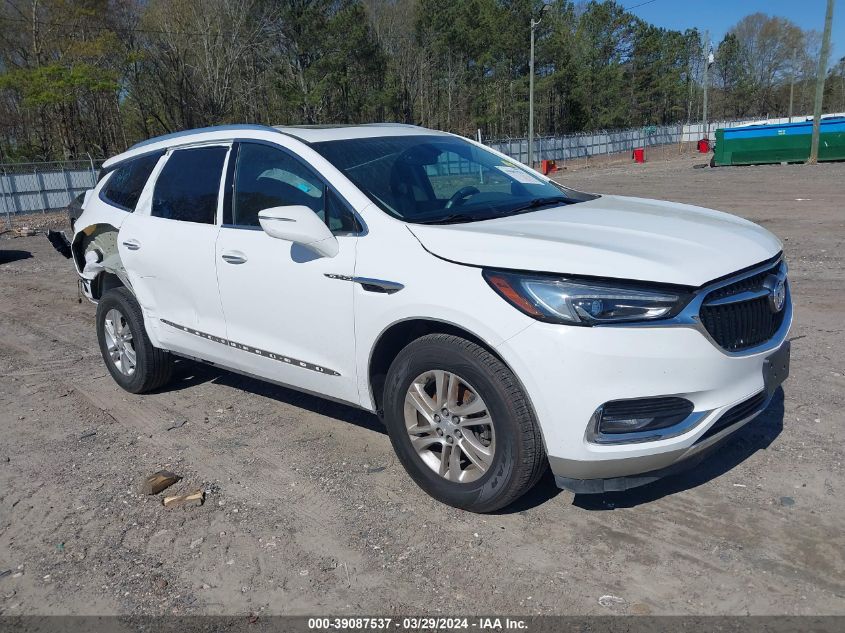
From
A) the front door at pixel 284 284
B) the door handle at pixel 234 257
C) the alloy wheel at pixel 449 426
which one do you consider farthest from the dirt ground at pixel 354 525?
the door handle at pixel 234 257

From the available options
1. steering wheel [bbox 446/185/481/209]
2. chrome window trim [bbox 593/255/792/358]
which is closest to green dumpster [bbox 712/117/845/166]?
steering wheel [bbox 446/185/481/209]

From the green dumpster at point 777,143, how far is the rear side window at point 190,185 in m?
30.0

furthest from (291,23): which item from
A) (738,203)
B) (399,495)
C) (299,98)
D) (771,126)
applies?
(399,495)

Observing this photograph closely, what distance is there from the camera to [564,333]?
2898 mm

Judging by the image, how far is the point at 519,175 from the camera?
4609 mm

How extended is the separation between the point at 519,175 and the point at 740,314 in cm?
188

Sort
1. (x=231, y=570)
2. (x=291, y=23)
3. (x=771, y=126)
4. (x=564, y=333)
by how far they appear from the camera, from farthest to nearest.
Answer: (x=291, y=23), (x=771, y=126), (x=231, y=570), (x=564, y=333)

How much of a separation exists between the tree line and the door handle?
117 ft

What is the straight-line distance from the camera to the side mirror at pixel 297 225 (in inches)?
141

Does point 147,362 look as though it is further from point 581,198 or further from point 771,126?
point 771,126

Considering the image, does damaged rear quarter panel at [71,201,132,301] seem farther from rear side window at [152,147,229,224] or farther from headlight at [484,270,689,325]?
headlight at [484,270,689,325]

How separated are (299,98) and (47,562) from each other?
41735 mm

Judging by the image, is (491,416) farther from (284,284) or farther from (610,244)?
(284,284)

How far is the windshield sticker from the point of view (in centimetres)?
454
